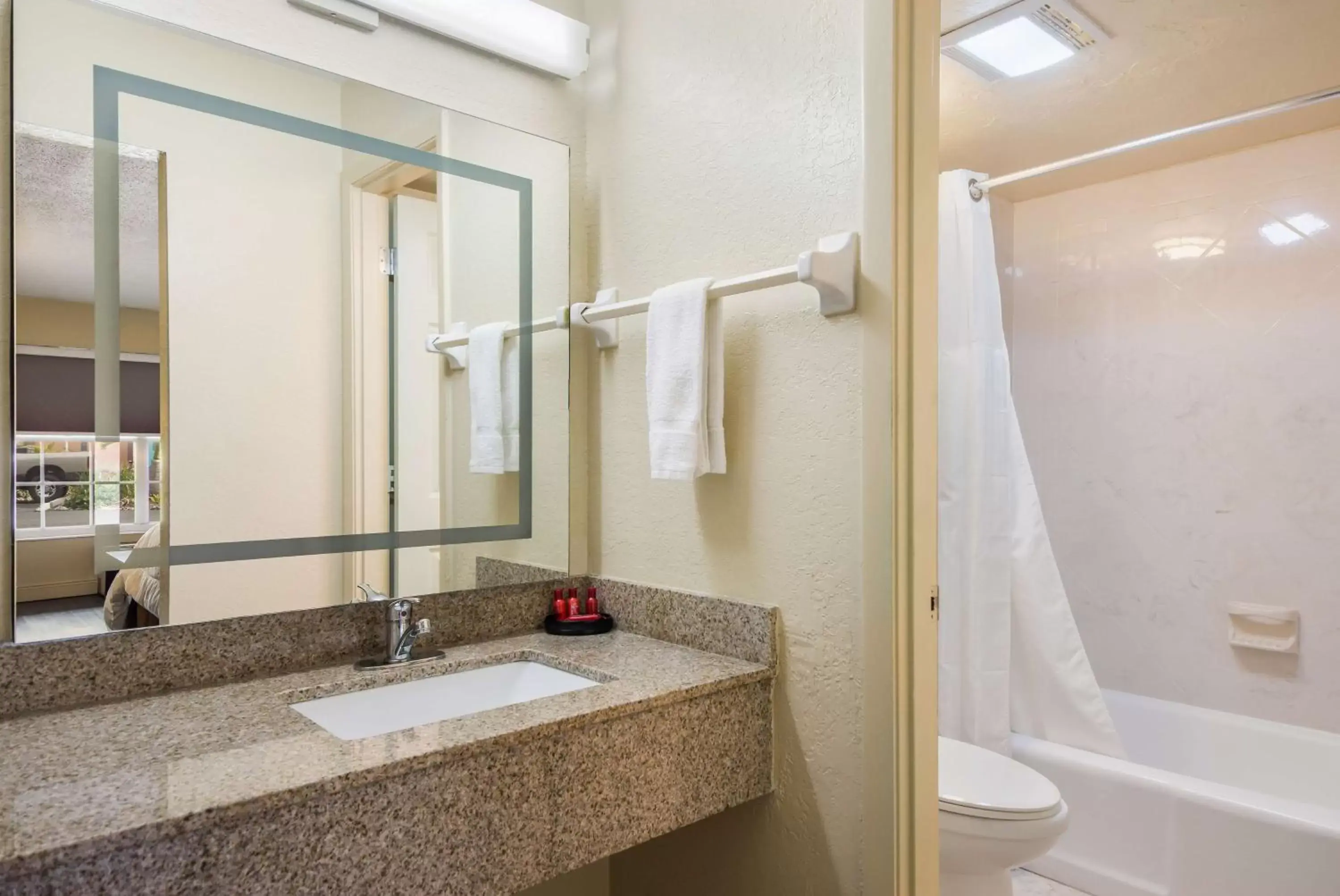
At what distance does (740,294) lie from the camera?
144cm

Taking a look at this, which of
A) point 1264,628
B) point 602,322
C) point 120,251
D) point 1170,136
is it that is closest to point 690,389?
point 602,322

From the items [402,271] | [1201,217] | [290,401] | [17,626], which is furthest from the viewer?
[1201,217]

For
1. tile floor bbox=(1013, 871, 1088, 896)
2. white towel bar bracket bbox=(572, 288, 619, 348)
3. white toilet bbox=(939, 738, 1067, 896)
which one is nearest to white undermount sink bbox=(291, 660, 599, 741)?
white towel bar bracket bbox=(572, 288, 619, 348)

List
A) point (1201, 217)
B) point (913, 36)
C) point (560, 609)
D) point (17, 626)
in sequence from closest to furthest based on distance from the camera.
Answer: point (17, 626) → point (913, 36) → point (560, 609) → point (1201, 217)

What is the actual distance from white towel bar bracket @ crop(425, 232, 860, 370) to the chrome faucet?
457 mm

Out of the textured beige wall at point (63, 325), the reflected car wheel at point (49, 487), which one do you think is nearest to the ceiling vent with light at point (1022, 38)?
the textured beige wall at point (63, 325)

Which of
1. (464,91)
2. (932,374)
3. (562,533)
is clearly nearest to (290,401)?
(562,533)

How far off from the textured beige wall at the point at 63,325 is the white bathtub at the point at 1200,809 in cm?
230

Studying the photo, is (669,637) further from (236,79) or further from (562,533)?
(236,79)

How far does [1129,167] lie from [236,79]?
101 inches

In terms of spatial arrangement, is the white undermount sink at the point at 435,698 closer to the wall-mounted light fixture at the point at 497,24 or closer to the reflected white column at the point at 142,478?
the reflected white column at the point at 142,478

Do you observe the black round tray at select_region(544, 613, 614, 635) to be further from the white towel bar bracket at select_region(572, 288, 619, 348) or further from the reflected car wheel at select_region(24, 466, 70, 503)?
the reflected car wheel at select_region(24, 466, 70, 503)

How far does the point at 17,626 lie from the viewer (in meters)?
1.14

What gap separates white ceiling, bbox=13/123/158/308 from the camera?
3.80 ft
